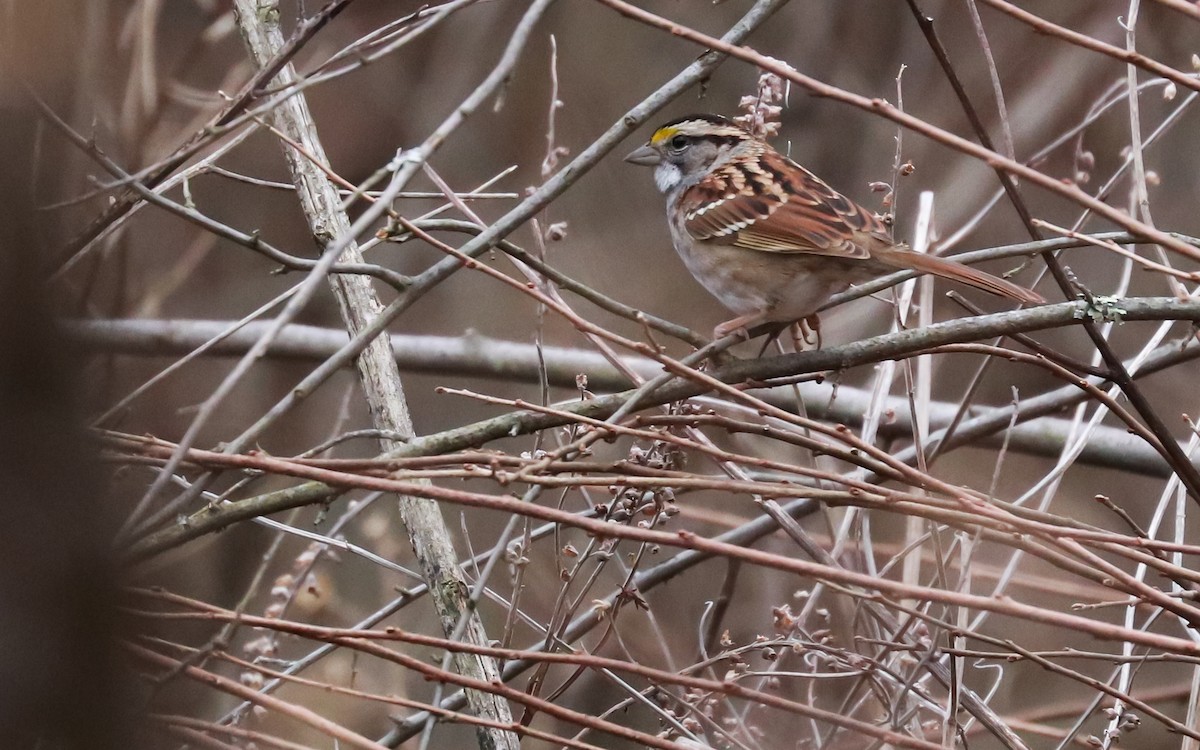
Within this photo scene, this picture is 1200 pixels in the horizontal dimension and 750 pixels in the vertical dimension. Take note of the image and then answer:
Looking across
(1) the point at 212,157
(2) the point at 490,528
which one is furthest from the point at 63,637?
(2) the point at 490,528

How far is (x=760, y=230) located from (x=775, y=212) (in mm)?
100

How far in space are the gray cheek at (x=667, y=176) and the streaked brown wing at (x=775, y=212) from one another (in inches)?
7.1

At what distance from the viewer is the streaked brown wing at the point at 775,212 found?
11.1 ft

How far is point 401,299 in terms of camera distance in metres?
2.45

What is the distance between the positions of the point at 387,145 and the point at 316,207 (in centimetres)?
495

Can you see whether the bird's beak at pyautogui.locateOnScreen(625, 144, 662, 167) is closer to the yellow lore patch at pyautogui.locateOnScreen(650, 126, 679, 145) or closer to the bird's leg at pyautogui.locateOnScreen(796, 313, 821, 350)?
the yellow lore patch at pyautogui.locateOnScreen(650, 126, 679, 145)

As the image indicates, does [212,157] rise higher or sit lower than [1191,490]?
higher

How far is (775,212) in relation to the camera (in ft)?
12.2

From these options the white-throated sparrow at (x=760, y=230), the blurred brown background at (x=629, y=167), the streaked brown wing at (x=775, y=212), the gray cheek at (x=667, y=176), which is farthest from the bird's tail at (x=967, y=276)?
the blurred brown background at (x=629, y=167)

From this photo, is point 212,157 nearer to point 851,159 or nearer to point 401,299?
point 401,299

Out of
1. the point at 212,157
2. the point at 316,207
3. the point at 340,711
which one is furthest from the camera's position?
the point at 340,711

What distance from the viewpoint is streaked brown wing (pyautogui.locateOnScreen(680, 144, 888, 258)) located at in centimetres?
339

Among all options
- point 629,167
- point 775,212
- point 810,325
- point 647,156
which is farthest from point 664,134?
point 629,167

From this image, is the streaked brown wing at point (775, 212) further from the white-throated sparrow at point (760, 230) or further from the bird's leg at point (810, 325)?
the bird's leg at point (810, 325)
